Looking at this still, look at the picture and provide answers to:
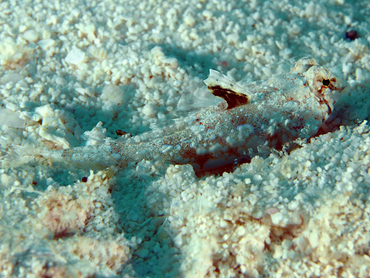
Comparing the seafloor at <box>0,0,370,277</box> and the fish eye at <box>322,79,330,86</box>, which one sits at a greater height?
the fish eye at <box>322,79,330,86</box>

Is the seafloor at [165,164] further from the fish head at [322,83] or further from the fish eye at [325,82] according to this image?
the fish eye at [325,82]

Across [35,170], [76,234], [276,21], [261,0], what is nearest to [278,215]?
[76,234]

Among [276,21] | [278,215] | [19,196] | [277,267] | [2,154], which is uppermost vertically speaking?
[276,21]

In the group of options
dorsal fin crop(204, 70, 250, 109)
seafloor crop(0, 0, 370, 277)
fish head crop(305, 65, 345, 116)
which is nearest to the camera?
seafloor crop(0, 0, 370, 277)

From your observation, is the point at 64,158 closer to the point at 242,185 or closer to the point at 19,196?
the point at 19,196

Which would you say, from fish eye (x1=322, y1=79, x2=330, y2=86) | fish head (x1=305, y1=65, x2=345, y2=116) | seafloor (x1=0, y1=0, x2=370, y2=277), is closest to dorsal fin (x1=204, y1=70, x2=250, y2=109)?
seafloor (x1=0, y1=0, x2=370, y2=277)

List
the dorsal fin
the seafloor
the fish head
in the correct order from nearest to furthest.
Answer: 1. the seafloor
2. the dorsal fin
3. the fish head

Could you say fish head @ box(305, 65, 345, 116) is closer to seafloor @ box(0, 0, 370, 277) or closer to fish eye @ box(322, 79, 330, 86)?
fish eye @ box(322, 79, 330, 86)

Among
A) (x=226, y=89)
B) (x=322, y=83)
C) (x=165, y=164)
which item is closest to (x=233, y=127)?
(x=226, y=89)
